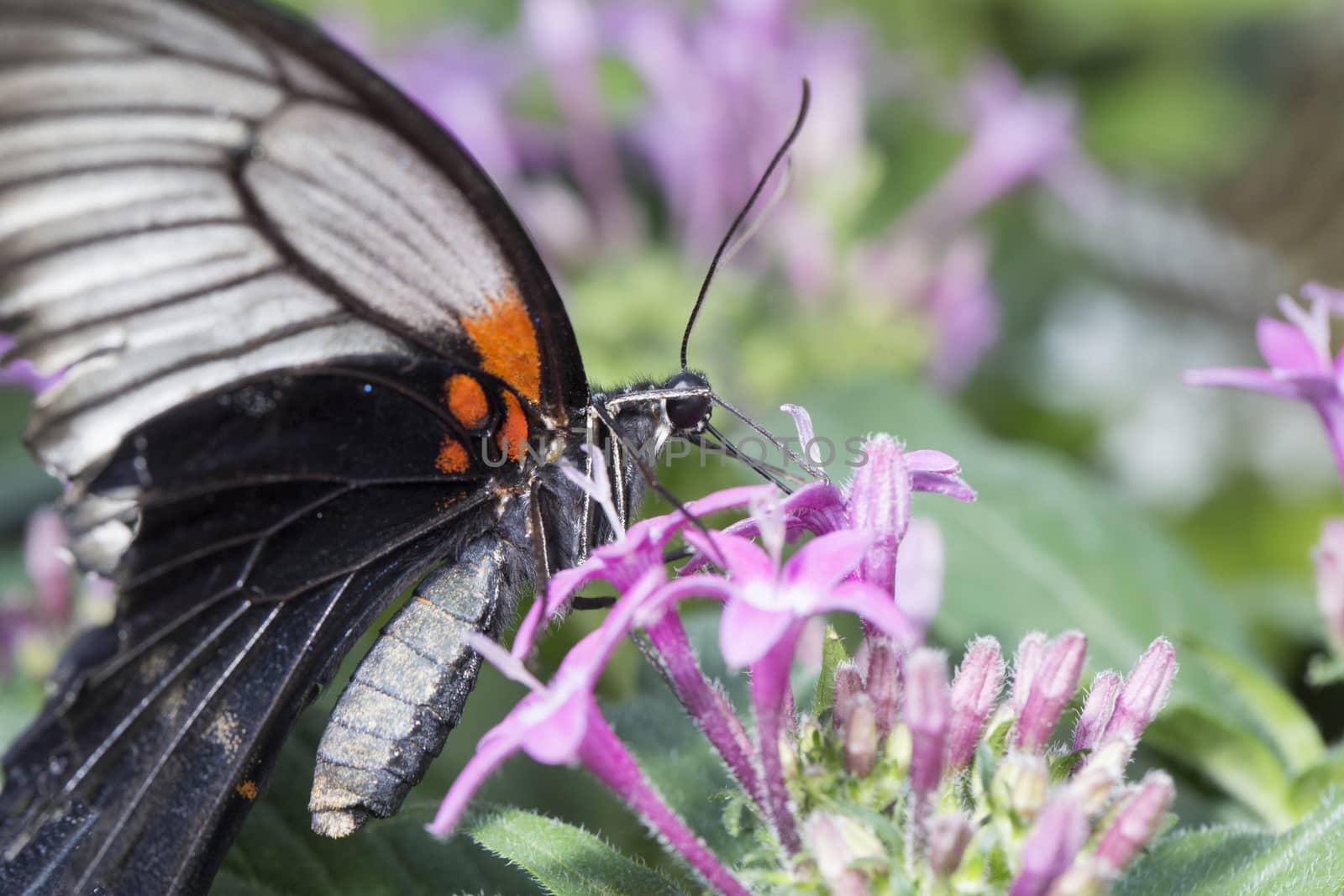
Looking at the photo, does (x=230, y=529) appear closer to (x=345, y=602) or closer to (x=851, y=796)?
(x=345, y=602)

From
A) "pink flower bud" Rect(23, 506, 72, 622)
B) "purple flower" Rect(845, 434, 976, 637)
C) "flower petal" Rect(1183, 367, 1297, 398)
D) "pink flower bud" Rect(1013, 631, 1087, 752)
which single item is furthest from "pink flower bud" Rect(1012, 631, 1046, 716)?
"pink flower bud" Rect(23, 506, 72, 622)

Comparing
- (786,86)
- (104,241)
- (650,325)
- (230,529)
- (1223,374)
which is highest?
(786,86)

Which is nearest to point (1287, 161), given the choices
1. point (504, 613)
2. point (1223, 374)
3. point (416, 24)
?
point (416, 24)

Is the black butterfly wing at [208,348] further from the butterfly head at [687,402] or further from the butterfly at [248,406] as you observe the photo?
the butterfly head at [687,402]

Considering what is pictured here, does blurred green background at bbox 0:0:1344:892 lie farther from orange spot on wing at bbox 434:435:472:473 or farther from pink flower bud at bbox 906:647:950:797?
pink flower bud at bbox 906:647:950:797

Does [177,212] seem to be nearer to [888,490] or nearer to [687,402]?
[687,402]

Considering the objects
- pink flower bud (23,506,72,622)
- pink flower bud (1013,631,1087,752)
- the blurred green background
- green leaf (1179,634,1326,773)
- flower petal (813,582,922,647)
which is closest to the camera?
flower petal (813,582,922,647)

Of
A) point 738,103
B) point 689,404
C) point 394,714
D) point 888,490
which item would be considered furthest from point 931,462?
point 738,103
